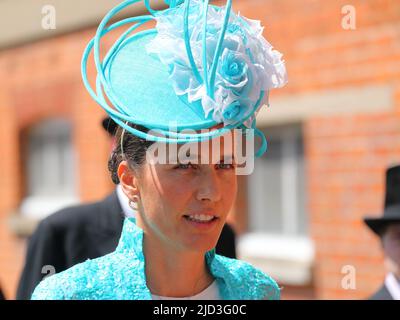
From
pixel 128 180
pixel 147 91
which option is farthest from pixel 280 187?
pixel 147 91

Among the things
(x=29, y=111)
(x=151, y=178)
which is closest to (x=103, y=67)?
(x=151, y=178)

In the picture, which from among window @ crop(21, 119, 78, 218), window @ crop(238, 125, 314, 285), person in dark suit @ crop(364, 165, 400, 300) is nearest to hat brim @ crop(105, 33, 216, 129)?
person in dark suit @ crop(364, 165, 400, 300)

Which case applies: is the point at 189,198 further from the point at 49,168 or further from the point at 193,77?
the point at 49,168

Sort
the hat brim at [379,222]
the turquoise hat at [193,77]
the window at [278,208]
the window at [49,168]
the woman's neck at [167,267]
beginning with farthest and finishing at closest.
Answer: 1. the window at [49,168]
2. the window at [278,208]
3. the hat brim at [379,222]
4. the woman's neck at [167,267]
5. the turquoise hat at [193,77]

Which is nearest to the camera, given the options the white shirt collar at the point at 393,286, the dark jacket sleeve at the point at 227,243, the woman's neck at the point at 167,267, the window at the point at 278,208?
the woman's neck at the point at 167,267

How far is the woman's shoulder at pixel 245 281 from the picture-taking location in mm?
1733

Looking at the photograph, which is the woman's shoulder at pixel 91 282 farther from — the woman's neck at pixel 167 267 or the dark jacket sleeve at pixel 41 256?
the dark jacket sleeve at pixel 41 256

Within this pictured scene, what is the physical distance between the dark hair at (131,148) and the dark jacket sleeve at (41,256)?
4.08 feet

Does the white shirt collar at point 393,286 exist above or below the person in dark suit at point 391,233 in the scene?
below

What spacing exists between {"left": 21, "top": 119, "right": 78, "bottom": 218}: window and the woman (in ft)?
17.5

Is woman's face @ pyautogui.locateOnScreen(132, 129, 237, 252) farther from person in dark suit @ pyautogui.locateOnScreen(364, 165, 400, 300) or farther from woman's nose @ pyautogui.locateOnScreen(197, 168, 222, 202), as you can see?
person in dark suit @ pyautogui.locateOnScreen(364, 165, 400, 300)

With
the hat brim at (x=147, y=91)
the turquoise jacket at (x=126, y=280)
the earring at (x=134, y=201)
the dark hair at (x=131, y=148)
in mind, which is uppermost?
the hat brim at (x=147, y=91)

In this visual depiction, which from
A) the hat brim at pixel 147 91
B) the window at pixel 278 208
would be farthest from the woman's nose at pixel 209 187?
the window at pixel 278 208
